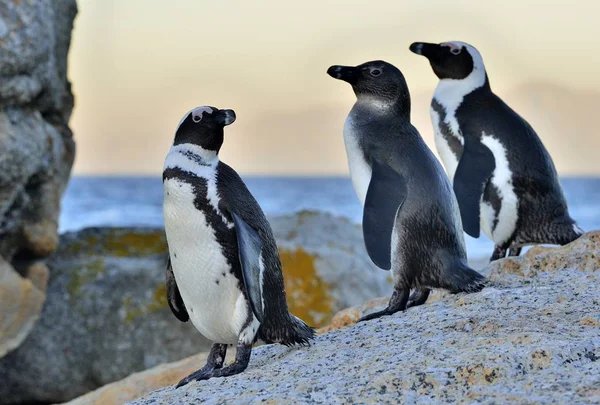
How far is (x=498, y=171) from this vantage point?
546 centimetres

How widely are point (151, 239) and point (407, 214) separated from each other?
14.3 feet

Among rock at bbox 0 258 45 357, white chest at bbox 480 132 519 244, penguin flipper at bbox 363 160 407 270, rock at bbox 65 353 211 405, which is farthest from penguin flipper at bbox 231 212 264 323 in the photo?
rock at bbox 0 258 45 357

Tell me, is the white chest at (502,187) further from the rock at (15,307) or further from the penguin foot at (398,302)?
the rock at (15,307)

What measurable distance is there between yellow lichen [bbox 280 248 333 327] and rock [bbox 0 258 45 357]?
208 cm

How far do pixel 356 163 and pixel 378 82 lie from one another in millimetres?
470

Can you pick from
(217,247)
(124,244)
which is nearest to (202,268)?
(217,247)

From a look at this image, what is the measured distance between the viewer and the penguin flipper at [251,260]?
11.6ft

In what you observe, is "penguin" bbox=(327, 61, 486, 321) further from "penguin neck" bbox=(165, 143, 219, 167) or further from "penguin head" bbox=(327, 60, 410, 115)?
"penguin neck" bbox=(165, 143, 219, 167)

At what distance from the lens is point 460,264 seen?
4.39 m

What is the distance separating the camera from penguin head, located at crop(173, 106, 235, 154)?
12.3 ft

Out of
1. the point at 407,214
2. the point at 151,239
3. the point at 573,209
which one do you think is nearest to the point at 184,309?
the point at 407,214

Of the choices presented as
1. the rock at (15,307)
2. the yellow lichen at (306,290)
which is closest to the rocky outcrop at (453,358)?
the yellow lichen at (306,290)

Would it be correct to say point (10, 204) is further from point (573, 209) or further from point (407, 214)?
point (573, 209)

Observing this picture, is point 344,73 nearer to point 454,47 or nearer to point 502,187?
point 454,47
